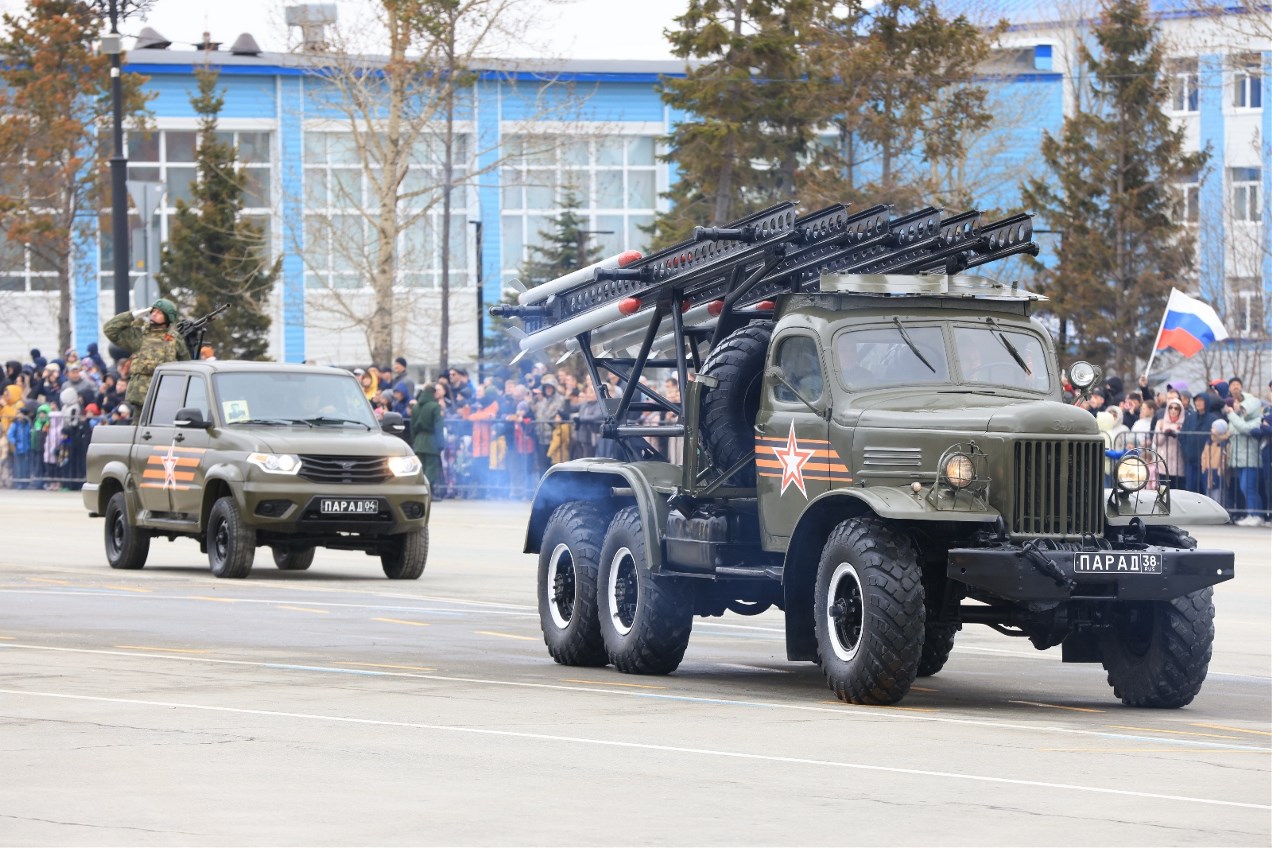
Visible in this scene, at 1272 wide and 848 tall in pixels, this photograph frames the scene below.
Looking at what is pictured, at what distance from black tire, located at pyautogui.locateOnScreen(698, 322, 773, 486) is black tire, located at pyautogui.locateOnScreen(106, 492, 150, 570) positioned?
10265mm

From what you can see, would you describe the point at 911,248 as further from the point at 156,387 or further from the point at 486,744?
the point at 156,387

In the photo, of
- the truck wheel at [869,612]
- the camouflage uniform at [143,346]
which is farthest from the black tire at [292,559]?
the truck wheel at [869,612]

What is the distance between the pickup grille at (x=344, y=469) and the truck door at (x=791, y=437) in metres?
8.25

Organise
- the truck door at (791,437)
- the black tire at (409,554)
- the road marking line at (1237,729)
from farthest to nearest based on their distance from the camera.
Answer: the black tire at (409,554), the truck door at (791,437), the road marking line at (1237,729)

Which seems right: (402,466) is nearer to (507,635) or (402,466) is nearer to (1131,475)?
(507,635)

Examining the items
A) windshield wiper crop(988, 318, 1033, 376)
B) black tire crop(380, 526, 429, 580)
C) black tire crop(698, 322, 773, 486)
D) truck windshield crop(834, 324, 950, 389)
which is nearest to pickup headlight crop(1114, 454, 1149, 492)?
windshield wiper crop(988, 318, 1033, 376)

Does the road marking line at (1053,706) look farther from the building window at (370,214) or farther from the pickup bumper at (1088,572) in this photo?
the building window at (370,214)

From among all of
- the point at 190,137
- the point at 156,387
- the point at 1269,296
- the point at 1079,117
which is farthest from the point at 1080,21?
the point at 156,387

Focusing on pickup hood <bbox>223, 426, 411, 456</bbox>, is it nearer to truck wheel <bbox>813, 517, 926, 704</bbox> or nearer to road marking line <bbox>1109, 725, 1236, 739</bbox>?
truck wheel <bbox>813, 517, 926, 704</bbox>

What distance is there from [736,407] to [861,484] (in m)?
1.51

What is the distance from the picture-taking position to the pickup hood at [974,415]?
12.5 meters

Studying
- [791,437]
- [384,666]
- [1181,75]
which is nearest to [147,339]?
[384,666]

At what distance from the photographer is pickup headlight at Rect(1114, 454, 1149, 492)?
13047mm

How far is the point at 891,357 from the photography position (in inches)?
536
